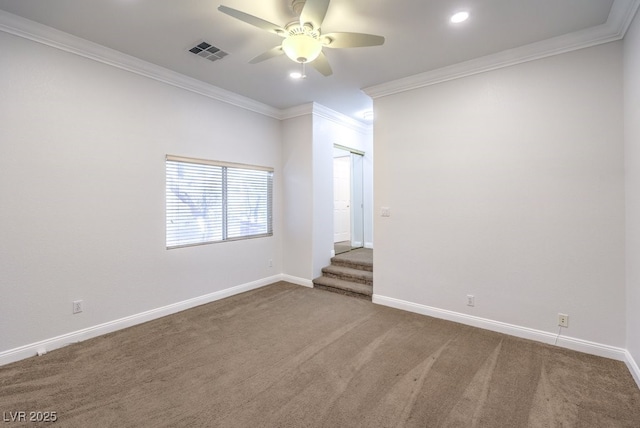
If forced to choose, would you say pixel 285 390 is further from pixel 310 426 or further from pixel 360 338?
pixel 360 338

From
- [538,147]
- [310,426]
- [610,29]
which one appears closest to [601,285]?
[538,147]

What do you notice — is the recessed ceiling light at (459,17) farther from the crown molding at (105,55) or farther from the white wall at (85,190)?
the white wall at (85,190)

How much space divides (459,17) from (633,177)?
190 cm

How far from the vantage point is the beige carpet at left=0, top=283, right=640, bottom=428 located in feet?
6.20

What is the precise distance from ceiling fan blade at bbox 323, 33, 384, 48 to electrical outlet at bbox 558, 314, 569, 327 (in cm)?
300

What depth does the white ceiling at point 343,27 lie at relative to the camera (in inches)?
90.3

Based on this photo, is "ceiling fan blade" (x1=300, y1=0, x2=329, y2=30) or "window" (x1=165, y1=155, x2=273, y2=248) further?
"window" (x1=165, y1=155, x2=273, y2=248)

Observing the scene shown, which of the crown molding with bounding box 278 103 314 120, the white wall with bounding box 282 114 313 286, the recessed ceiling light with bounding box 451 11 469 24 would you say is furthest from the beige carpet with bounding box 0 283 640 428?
the crown molding with bounding box 278 103 314 120

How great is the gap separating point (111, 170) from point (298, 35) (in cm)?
236

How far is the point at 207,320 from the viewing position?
3.39 m

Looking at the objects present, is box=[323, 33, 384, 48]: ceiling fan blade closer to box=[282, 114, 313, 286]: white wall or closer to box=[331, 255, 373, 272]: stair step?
box=[282, 114, 313, 286]: white wall

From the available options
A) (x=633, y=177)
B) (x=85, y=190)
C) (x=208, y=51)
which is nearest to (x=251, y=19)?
(x=208, y=51)

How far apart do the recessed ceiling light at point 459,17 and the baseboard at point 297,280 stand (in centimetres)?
376

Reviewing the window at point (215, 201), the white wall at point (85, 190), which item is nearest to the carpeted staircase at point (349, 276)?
the window at point (215, 201)
